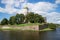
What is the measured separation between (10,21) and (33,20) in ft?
31.1

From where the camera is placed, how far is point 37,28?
55656 millimetres

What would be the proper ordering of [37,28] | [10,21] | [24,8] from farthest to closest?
[24,8] → [10,21] → [37,28]

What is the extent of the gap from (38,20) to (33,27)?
1350 centimetres

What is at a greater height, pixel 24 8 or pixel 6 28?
pixel 24 8

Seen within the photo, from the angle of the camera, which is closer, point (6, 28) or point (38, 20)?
point (6, 28)

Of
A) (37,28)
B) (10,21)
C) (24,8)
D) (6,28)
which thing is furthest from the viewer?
(24,8)

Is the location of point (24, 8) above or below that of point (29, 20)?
above

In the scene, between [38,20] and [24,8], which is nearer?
[38,20]

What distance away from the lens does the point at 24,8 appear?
274 ft

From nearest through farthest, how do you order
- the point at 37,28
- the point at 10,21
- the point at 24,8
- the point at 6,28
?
the point at 37,28, the point at 6,28, the point at 10,21, the point at 24,8

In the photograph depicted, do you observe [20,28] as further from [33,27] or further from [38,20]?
[38,20]

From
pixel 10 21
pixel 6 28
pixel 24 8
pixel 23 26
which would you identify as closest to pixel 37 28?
pixel 23 26

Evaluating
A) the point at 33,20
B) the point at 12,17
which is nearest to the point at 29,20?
the point at 33,20

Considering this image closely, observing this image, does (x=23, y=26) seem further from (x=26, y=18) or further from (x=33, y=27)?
(x=26, y=18)
